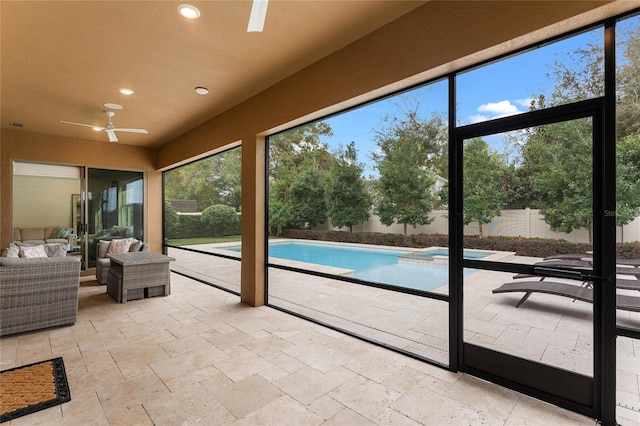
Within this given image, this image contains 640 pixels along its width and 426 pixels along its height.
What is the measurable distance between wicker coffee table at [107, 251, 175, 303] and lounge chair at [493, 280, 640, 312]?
4566mm

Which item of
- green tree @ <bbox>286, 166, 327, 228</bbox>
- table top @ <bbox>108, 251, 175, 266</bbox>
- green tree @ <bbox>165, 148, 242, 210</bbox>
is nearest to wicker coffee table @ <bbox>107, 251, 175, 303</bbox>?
table top @ <bbox>108, 251, 175, 266</bbox>

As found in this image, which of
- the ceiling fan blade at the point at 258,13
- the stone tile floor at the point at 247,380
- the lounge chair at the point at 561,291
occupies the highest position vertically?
the ceiling fan blade at the point at 258,13

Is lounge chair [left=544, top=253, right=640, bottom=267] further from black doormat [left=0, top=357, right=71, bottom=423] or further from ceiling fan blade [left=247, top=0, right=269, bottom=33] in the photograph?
black doormat [left=0, top=357, right=71, bottom=423]

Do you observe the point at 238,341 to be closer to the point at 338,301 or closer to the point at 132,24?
the point at 338,301

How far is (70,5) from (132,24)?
408 mm

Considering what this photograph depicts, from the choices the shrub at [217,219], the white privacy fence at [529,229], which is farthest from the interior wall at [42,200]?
the white privacy fence at [529,229]

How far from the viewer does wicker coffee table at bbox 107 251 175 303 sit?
14.9 feet

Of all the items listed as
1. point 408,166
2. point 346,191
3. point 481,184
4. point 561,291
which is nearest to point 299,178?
point 346,191

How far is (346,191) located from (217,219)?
312 inches

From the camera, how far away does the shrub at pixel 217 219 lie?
35.8 feet

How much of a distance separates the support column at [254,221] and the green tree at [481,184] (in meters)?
2.74

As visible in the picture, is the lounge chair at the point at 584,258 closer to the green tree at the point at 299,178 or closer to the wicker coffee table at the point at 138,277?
the green tree at the point at 299,178

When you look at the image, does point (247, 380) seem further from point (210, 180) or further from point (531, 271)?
point (210, 180)

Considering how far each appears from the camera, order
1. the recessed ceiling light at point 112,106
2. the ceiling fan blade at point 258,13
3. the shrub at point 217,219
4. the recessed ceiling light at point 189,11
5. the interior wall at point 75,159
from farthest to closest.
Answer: the shrub at point 217,219 → the interior wall at point 75,159 → the recessed ceiling light at point 112,106 → the recessed ceiling light at point 189,11 → the ceiling fan blade at point 258,13
